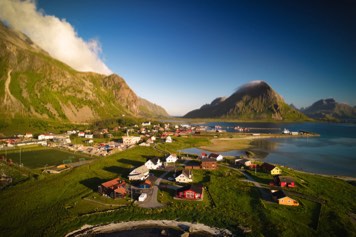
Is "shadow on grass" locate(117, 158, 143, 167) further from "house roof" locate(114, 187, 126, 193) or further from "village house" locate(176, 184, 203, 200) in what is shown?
"village house" locate(176, 184, 203, 200)

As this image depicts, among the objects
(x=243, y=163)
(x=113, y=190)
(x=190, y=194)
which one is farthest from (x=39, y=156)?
(x=243, y=163)

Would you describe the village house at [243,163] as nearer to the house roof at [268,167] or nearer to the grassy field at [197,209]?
the house roof at [268,167]

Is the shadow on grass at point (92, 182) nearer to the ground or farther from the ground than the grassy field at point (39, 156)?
nearer to the ground

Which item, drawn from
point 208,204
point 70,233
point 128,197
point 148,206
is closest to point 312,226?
point 208,204

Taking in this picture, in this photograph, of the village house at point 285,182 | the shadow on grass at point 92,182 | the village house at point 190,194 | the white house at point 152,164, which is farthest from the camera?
the white house at point 152,164

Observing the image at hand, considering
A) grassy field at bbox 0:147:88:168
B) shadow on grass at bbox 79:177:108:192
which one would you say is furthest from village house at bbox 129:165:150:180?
grassy field at bbox 0:147:88:168

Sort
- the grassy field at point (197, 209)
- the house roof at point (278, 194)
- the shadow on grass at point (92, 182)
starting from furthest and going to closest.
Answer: the shadow on grass at point (92, 182) → the house roof at point (278, 194) → the grassy field at point (197, 209)

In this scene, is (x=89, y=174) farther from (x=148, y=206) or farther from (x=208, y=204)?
(x=208, y=204)

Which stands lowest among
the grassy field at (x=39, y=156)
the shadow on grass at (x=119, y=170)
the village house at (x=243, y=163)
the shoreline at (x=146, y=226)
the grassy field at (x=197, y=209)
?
the shoreline at (x=146, y=226)

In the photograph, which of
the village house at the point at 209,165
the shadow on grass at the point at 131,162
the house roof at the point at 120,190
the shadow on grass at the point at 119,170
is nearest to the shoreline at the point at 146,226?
the house roof at the point at 120,190

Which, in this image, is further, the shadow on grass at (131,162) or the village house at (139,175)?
the shadow on grass at (131,162)
